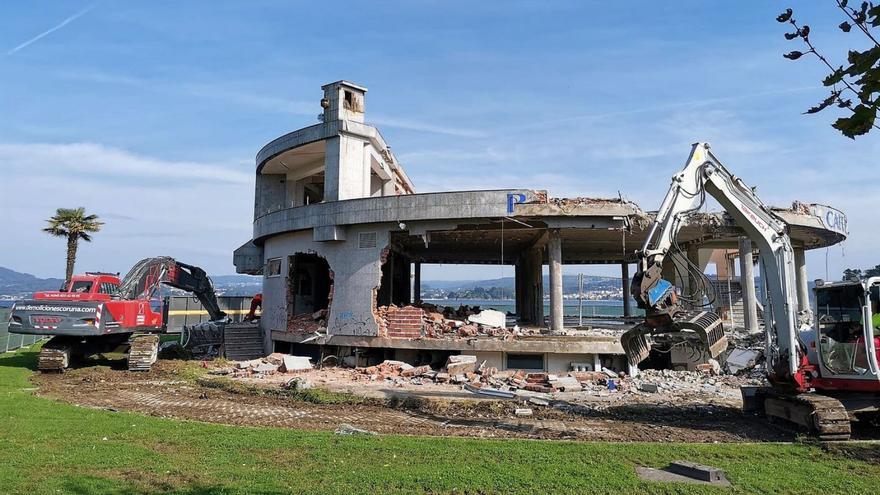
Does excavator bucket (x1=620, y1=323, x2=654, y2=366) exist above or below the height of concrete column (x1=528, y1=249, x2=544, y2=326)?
below

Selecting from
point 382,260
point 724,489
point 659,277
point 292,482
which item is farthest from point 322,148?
point 724,489

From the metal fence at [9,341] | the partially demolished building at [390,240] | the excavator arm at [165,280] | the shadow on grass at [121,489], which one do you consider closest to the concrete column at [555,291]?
the partially demolished building at [390,240]

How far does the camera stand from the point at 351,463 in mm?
8023

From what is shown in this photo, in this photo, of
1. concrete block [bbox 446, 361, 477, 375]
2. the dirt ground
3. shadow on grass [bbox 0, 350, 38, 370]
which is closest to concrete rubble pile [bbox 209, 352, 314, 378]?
the dirt ground

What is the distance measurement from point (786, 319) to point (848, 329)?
0.97 m

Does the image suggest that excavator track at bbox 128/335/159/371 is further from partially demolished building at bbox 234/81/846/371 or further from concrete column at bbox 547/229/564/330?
concrete column at bbox 547/229/564/330

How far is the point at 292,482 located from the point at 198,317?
3718 cm

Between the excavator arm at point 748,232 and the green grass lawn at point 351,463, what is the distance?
7.72 feet

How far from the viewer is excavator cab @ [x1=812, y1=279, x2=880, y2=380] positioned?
9984mm

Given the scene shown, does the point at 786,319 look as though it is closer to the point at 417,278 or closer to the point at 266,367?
the point at 266,367

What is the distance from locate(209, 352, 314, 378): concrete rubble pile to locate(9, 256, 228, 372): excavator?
2.74 metres

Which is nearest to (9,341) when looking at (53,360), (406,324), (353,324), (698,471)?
(53,360)

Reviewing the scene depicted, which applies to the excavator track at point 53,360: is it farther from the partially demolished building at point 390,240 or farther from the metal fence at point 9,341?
the metal fence at point 9,341

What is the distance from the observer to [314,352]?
2264 centimetres
